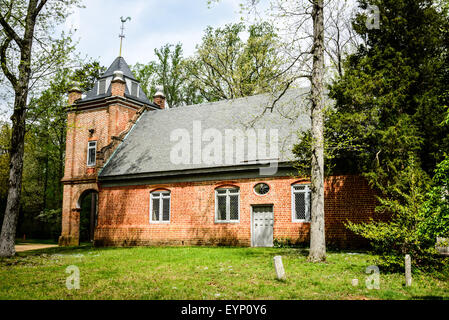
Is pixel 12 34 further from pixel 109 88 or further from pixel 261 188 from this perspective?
pixel 261 188

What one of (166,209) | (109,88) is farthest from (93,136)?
A: (166,209)

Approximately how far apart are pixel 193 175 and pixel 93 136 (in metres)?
8.40

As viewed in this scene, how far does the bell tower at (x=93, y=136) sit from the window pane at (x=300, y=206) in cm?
1196

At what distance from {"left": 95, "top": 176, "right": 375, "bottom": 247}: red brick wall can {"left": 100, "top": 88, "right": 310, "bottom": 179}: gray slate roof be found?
3.44ft

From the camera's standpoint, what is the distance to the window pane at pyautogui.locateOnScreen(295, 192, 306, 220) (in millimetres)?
16775

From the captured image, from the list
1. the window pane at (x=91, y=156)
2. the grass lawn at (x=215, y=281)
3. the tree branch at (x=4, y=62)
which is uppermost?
the tree branch at (x=4, y=62)

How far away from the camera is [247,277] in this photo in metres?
9.18

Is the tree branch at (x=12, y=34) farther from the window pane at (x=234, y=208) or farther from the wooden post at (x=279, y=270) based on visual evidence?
the wooden post at (x=279, y=270)

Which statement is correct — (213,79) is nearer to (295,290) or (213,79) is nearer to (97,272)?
(97,272)

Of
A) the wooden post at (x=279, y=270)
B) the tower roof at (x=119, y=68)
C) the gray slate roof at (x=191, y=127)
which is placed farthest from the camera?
the tower roof at (x=119, y=68)

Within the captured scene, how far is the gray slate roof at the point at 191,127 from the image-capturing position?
1880cm

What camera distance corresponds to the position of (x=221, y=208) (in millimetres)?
18656

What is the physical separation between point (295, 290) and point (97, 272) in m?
5.58

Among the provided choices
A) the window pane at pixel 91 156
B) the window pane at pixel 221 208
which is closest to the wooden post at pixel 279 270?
the window pane at pixel 221 208
